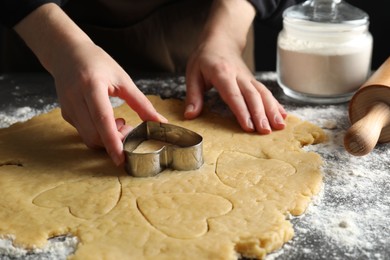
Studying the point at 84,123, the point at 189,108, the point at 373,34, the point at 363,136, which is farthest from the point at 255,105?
the point at 373,34

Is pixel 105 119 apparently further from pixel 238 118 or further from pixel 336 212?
pixel 336 212

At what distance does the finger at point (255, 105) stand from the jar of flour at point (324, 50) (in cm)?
17

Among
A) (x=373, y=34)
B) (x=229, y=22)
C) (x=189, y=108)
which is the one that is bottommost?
(x=373, y=34)

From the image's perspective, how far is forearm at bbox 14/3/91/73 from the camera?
1327mm

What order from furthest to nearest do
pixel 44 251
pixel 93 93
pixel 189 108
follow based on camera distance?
pixel 189 108
pixel 93 93
pixel 44 251

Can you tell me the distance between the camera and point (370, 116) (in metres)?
1.25

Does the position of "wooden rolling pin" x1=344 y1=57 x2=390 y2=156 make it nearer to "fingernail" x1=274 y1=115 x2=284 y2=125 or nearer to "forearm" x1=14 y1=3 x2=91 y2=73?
"fingernail" x1=274 y1=115 x2=284 y2=125

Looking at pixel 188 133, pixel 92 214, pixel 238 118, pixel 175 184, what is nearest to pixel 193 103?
pixel 238 118

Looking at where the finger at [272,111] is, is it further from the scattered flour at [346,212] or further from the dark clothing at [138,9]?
the dark clothing at [138,9]

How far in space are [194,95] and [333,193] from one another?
0.49m

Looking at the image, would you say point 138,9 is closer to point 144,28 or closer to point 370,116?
point 144,28

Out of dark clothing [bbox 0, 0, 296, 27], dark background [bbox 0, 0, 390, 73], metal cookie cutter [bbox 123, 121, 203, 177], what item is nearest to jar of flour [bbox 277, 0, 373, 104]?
dark clothing [bbox 0, 0, 296, 27]

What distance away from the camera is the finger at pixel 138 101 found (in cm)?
125

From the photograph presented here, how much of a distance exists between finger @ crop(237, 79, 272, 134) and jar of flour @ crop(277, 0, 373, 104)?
0.17 meters
